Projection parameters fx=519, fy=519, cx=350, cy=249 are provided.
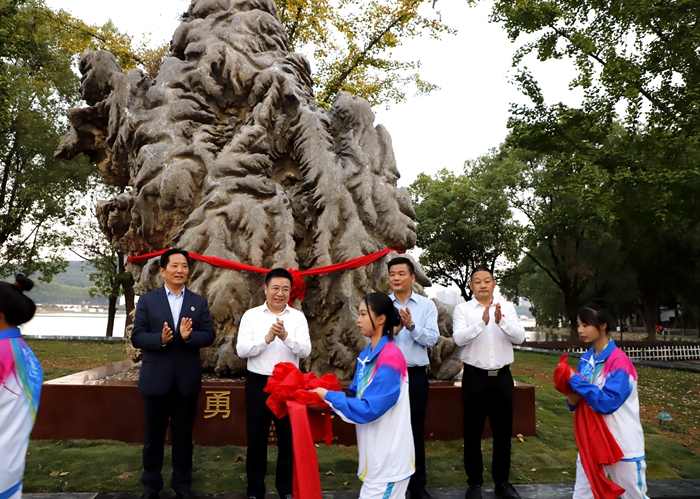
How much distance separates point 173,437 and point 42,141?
14.7 metres

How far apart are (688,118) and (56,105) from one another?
55.1 ft

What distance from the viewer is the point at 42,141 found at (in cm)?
1519

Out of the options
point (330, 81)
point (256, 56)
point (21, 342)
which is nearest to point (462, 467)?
point (21, 342)

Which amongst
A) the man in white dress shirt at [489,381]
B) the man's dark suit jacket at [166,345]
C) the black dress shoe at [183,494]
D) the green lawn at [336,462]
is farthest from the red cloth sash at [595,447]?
the black dress shoe at [183,494]

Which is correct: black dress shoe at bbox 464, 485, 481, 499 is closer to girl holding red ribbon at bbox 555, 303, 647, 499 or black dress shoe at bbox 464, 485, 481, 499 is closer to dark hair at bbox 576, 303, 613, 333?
girl holding red ribbon at bbox 555, 303, 647, 499

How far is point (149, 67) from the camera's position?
14.2 metres

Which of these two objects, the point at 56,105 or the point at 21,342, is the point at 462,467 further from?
the point at 56,105

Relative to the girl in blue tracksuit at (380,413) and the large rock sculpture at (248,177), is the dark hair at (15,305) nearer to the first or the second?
the girl in blue tracksuit at (380,413)

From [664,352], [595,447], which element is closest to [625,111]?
[664,352]

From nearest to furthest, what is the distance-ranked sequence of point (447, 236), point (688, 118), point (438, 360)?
1. point (438, 360)
2. point (688, 118)
3. point (447, 236)

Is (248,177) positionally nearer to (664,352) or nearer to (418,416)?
(418,416)

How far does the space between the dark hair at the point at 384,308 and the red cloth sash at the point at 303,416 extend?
39 centimetres

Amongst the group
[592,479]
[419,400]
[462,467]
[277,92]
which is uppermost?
[277,92]

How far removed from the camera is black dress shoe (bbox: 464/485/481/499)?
349 centimetres
